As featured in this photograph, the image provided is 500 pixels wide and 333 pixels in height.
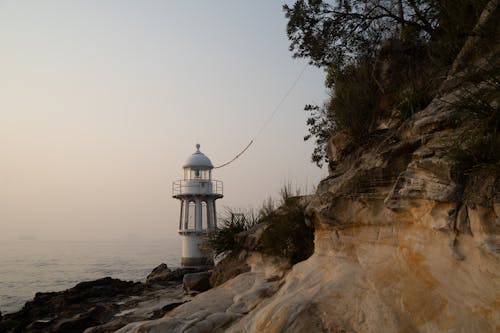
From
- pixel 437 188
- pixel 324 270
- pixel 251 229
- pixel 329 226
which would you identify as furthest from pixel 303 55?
pixel 437 188

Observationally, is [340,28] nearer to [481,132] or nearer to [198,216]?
[481,132]

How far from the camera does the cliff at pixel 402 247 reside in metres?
3.80

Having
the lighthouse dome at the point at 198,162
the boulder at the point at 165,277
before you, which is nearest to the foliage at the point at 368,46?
the boulder at the point at 165,277

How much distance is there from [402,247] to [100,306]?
10.7 m

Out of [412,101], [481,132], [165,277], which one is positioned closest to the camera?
[481,132]

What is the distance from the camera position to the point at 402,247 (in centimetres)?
496

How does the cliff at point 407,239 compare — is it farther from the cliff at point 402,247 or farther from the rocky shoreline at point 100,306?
the rocky shoreline at point 100,306

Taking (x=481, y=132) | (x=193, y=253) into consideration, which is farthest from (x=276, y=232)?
(x=193, y=253)

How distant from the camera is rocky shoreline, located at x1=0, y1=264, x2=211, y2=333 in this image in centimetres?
1038

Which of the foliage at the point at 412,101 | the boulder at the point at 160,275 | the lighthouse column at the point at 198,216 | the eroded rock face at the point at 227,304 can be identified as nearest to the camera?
the eroded rock face at the point at 227,304

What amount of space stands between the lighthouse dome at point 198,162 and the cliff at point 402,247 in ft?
72.1

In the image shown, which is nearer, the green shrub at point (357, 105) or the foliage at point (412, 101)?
the foliage at point (412, 101)

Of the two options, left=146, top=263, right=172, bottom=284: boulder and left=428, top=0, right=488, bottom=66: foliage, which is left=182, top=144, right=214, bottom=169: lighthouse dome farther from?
left=428, top=0, right=488, bottom=66: foliage

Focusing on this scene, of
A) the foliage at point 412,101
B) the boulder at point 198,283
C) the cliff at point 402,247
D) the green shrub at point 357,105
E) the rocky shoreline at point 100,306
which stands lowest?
the rocky shoreline at point 100,306
